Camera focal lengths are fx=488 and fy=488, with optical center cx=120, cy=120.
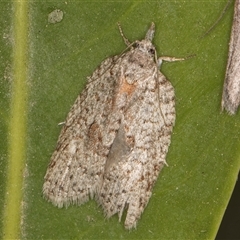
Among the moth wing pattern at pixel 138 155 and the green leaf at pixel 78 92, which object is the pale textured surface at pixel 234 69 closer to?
the green leaf at pixel 78 92

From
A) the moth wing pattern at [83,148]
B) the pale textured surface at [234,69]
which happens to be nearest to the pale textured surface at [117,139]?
the moth wing pattern at [83,148]

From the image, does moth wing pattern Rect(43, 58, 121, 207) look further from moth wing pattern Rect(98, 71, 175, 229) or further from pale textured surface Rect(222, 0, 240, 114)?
pale textured surface Rect(222, 0, 240, 114)

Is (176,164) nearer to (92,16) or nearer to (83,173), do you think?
(83,173)

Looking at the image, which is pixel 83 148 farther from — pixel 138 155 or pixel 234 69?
pixel 234 69

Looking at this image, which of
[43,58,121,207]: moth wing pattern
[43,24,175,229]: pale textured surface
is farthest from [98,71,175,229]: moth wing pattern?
[43,58,121,207]: moth wing pattern

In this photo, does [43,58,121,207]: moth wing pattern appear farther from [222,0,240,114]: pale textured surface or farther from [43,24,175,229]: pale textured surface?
[222,0,240,114]: pale textured surface

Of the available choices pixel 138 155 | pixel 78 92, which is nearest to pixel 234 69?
pixel 138 155

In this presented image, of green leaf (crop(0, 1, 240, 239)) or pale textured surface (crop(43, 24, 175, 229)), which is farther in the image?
pale textured surface (crop(43, 24, 175, 229))

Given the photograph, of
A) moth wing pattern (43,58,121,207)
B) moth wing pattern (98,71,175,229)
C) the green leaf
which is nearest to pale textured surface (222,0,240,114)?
the green leaf
